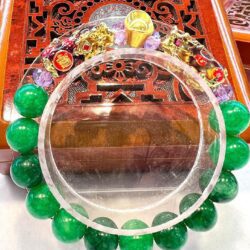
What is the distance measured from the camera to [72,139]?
0.74 metres

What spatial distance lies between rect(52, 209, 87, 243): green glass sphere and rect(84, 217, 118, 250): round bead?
0.01 m

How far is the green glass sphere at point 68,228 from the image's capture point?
2.12 feet

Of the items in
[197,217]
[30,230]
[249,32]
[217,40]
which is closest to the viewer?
[197,217]

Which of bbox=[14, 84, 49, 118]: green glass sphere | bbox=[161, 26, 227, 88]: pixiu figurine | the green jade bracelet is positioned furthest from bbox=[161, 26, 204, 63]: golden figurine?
bbox=[14, 84, 49, 118]: green glass sphere

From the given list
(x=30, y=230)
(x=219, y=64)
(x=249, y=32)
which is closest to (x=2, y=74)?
(x=30, y=230)

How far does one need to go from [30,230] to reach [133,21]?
0.40 m

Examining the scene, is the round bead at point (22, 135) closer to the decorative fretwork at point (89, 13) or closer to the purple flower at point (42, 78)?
the purple flower at point (42, 78)

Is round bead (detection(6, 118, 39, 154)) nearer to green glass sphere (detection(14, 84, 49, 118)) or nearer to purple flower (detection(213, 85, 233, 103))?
green glass sphere (detection(14, 84, 49, 118))

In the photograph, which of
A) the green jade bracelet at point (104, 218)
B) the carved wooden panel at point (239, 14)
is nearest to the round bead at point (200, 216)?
the green jade bracelet at point (104, 218)

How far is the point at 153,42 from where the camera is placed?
746 millimetres

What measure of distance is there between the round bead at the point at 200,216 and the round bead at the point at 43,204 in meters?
0.20

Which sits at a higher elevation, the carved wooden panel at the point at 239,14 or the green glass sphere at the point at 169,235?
the carved wooden panel at the point at 239,14

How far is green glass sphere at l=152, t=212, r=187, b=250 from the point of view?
653mm

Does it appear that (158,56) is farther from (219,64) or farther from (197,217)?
(197,217)
